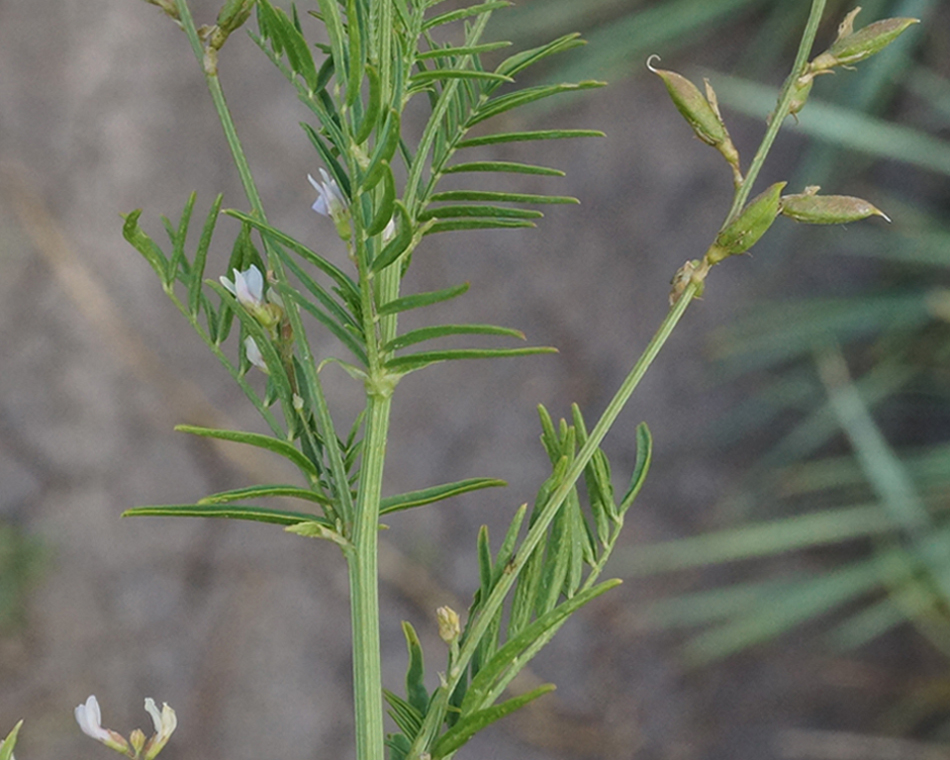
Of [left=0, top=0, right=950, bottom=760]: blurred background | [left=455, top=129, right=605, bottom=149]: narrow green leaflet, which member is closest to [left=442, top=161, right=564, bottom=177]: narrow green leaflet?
[left=455, top=129, right=605, bottom=149]: narrow green leaflet

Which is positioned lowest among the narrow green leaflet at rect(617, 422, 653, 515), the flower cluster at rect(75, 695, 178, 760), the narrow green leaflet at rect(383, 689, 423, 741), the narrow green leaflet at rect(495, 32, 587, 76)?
the narrow green leaflet at rect(383, 689, 423, 741)

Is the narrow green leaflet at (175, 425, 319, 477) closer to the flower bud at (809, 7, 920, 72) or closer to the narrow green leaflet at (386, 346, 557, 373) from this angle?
the narrow green leaflet at (386, 346, 557, 373)

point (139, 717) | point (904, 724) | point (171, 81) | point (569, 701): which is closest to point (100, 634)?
point (139, 717)

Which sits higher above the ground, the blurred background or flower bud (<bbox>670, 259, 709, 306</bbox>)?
flower bud (<bbox>670, 259, 709, 306</bbox>)

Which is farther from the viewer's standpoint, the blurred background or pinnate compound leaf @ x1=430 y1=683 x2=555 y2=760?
the blurred background

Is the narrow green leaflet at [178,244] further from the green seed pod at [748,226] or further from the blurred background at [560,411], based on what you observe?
the blurred background at [560,411]

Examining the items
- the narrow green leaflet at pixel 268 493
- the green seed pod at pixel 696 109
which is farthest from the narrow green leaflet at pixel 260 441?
the green seed pod at pixel 696 109

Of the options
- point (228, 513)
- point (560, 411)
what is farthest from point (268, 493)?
point (560, 411)
